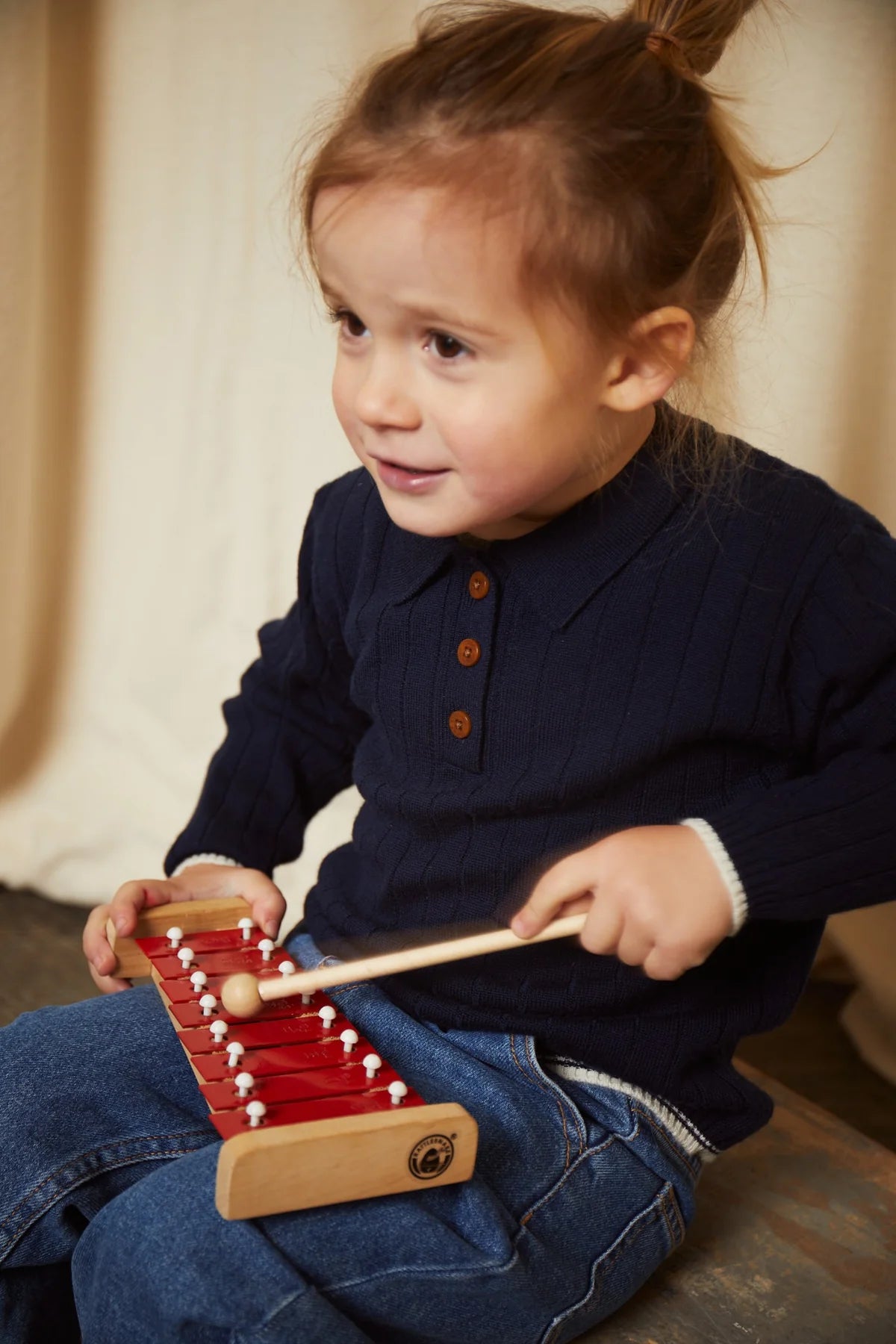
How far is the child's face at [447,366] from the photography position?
78 cm

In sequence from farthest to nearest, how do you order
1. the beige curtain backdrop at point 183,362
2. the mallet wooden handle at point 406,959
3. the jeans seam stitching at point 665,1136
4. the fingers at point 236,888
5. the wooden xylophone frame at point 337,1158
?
the beige curtain backdrop at point 183,362 → the fingers at point 236,888 → the jeans seam stitching at point 665,1136 → the mallet wooden handle at point 406,959 → the wooden xylophone frame at point 337,1158

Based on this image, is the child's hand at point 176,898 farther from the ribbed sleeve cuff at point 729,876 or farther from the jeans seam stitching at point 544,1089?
the ribbed sleeve cuff at point 729,876

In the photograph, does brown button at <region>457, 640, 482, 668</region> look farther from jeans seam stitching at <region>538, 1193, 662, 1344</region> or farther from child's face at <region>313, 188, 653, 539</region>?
Answer: jeans seam stitching at <region>538, 1193, 662, 1344</region>

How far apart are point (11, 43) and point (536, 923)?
3.81 ft

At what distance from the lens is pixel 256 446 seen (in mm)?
1593

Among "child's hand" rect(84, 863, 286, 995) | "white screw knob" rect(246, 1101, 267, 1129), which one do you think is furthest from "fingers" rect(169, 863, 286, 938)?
"white screw knob" rect(246, 1101, 267, 1129)

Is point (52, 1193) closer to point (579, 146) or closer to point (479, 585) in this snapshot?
point (479, 585)

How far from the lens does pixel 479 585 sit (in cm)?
94

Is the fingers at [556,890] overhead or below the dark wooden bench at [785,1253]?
overhead

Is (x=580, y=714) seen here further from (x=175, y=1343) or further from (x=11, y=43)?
(x=11, y=43)

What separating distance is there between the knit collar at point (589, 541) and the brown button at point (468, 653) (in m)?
0.05

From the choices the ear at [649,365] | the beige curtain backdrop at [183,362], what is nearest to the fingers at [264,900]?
the ear at [649,365]

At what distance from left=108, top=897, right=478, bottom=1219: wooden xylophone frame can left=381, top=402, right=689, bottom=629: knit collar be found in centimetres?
32

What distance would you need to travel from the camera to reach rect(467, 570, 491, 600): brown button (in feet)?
3.07
